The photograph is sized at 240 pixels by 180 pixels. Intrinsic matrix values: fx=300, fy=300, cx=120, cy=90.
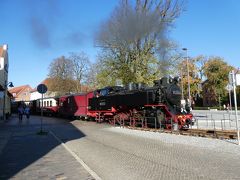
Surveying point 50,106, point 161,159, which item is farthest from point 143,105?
point 50,106

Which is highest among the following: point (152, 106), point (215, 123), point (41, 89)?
point (41, 89)

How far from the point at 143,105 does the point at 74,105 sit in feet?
48.9

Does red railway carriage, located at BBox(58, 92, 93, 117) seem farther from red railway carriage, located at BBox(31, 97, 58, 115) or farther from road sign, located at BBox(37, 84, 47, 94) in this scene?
road sign, located at BBox(37, 84, 47, 94)

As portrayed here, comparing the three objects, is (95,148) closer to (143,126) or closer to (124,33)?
(143,126)

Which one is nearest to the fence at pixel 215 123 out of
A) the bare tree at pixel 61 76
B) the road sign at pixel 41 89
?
the road sign at pixel 41 89

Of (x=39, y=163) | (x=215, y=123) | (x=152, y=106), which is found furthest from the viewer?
(x=215, y=123)

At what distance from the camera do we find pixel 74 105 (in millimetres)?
32875

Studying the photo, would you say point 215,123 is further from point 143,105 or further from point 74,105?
point 74,105

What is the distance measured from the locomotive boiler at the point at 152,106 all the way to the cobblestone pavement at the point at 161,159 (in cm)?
450

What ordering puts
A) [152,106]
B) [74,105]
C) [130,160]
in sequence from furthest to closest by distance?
[74,105]
[152,106]
[130,160]

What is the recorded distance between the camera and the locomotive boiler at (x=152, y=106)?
18.1 m

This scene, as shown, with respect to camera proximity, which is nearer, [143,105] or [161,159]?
[161,159]

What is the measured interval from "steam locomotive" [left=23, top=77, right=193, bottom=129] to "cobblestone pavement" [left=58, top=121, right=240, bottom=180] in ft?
15.2

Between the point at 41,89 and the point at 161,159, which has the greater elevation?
the point at 41,89
